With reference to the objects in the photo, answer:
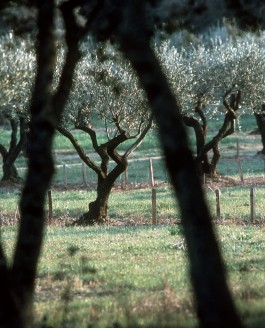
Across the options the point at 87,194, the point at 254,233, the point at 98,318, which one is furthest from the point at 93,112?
the point at 98,318

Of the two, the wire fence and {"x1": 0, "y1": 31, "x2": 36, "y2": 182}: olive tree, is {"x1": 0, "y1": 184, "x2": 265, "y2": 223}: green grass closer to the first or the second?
the wire fence

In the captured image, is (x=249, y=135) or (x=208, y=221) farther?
(x=249, y=135)

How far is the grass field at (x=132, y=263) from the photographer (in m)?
8.08

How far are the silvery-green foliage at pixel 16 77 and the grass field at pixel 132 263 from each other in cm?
352

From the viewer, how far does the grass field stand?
318 inches

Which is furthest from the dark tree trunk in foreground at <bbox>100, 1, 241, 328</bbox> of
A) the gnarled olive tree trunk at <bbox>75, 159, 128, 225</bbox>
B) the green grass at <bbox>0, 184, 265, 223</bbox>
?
the gnarled olive tree trunk at <bbox>75, 159, 128, 225</bbox>

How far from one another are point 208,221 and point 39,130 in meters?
1.61

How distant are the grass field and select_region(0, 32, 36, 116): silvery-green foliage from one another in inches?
139

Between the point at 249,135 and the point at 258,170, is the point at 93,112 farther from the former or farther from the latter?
the point at 249,135

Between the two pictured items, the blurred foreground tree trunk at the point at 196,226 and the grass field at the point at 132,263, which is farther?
the grass field at the point at 132,263

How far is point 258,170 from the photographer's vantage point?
140ft

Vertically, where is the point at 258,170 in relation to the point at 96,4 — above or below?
below

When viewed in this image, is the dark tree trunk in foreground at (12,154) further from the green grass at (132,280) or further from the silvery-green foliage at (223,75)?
the green grass at (132,280)

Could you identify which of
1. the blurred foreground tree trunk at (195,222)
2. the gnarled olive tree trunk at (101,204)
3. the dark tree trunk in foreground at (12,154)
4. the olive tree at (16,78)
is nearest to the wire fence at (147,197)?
the gnarled olive tree trunk at (101,204)
